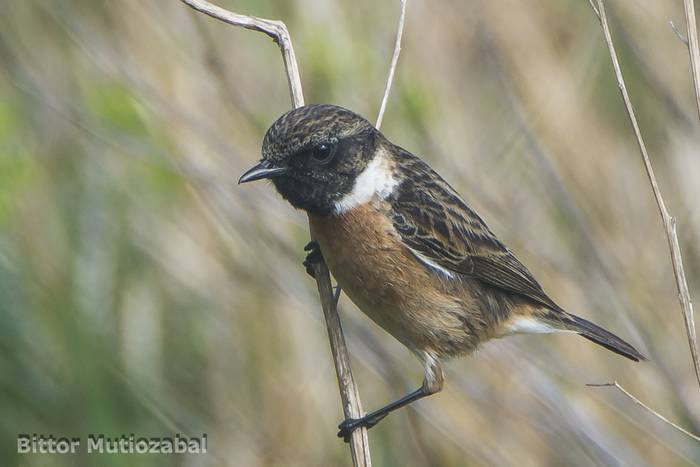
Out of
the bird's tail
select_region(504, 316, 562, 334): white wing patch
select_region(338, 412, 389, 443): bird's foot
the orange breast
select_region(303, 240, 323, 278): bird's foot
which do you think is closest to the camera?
select_region(338, 412, 389, 443): bird's foot

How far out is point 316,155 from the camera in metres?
3.80

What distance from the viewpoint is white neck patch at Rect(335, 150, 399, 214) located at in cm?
397

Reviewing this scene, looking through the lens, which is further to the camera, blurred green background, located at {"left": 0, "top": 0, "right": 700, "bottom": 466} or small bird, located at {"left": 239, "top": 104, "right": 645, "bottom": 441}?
blurred green background, located at {"left": 0, "top": 0, "right": 700, "bottom": 466}

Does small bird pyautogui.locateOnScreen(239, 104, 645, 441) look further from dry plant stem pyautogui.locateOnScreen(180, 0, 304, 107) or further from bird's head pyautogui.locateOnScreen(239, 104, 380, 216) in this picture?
dry plant stem pyautogui.locateOnScreen(180, 0, 304, 107)

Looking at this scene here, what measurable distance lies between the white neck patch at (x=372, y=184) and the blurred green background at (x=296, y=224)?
1.84 feet

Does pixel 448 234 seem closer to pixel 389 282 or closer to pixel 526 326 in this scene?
pixel 389 282

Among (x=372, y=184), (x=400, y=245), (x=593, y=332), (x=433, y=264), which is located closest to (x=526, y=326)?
(x=593, y=332)

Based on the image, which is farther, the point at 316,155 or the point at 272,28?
the point at 316,155

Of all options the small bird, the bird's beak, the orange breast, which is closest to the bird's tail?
the small bird

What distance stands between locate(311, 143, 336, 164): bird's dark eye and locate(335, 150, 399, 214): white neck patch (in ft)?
0.64

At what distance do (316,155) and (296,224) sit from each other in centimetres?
142

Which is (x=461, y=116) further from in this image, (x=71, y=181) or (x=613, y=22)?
(x=71, y=181)

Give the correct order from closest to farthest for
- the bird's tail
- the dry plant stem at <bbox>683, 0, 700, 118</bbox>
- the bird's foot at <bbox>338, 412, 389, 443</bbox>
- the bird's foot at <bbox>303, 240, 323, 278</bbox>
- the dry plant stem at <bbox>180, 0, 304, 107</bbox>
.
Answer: the dry plant stem at <bbox>683, 0, 700, 118</bbox> < the dry plant stem at <bbox>180, 0, 304, 107</bbox> < the bird's foot at <bbox>338, 412, 389, 443</bbox> < the bird's foot at <bbox>303, 240, 323, 278</bbox> < the bird's tail

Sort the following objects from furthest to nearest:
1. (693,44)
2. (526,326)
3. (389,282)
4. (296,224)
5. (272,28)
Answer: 1. (296,224)
2. (526,326)
3. (389,282)
4. (272,28)
5. (693,44)
